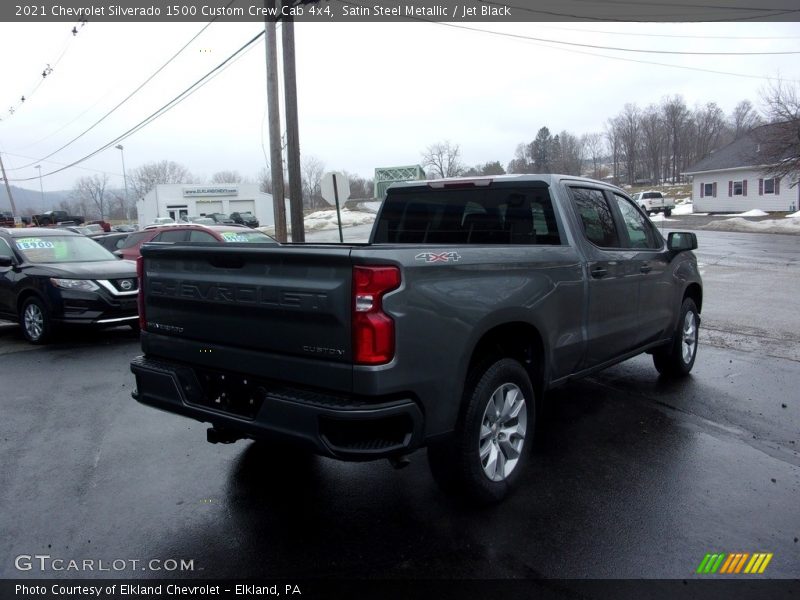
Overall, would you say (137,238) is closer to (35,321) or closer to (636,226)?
(35,321)

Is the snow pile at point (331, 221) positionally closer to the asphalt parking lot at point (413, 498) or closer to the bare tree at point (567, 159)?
the bare tree at point (567, 159)

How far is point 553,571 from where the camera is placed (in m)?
3.11

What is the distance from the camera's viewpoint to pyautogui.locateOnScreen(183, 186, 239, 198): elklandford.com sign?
76.6 m

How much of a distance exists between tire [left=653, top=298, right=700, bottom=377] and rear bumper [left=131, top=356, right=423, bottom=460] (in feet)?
13.8

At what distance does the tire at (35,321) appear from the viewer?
9.06 m

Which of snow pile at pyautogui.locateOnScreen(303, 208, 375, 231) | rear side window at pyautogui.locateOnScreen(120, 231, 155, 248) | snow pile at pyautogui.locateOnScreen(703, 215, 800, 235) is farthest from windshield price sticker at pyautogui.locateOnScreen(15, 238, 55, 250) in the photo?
snow pile at pyautogui.locateOnScreen(303, 208, 375, 231)

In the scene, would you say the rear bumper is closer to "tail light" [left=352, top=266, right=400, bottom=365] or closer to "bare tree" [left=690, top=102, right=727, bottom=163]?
"tail light" [left=352, top=266, right=400, bottom=365]

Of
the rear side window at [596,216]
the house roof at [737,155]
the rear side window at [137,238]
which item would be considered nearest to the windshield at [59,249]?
the rear side window at [137,238]

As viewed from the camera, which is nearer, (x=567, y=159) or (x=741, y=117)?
(x=567, y=159)

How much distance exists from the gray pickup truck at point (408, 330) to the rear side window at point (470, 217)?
0.05ft

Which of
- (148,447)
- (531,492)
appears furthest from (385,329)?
(148,447)

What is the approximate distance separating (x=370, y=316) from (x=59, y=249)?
8895mm

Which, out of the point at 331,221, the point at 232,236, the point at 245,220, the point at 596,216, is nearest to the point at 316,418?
the point at 596,216

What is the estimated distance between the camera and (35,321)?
931 cm
